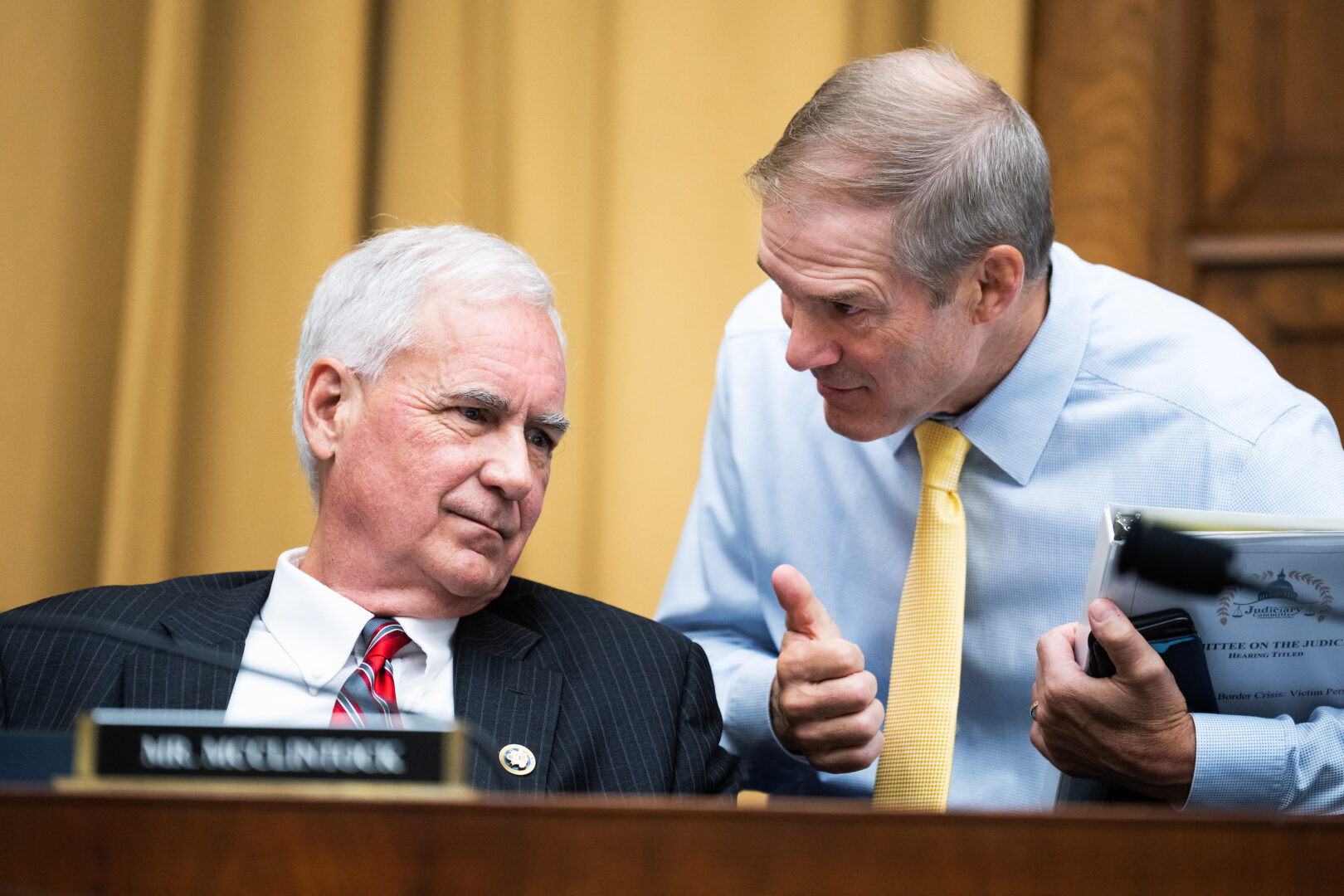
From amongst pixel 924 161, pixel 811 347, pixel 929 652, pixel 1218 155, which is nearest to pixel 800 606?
pixel 929 652

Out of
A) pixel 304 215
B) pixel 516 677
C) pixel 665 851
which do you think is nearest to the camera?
pixel 665 851

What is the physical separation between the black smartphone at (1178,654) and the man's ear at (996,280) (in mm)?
486

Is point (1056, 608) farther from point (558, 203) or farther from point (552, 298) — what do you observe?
point (558, 203)

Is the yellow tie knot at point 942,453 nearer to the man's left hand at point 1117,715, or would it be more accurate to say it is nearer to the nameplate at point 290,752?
the man's left hand at point 1117,715

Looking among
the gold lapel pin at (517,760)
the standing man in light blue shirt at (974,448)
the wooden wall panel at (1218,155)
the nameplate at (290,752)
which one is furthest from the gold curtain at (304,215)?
the nameplate at (290,752)

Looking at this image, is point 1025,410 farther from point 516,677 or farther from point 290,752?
point 290,752

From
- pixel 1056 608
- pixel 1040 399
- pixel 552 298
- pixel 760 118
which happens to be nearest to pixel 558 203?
pixel 760 118

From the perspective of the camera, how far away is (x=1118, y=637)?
1.21 metres

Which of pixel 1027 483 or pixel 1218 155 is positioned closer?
pixel 1027 483

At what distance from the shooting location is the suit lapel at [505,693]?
1.35 metres

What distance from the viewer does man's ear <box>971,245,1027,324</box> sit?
1539mm

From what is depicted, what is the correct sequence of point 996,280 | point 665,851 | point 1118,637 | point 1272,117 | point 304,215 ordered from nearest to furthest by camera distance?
point 665,851
point 1118,637
point 996,280
point 1272,117
point 304,215

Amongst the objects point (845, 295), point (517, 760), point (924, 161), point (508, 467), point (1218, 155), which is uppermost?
point (1218, 155)

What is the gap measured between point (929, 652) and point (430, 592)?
65 centimetres
